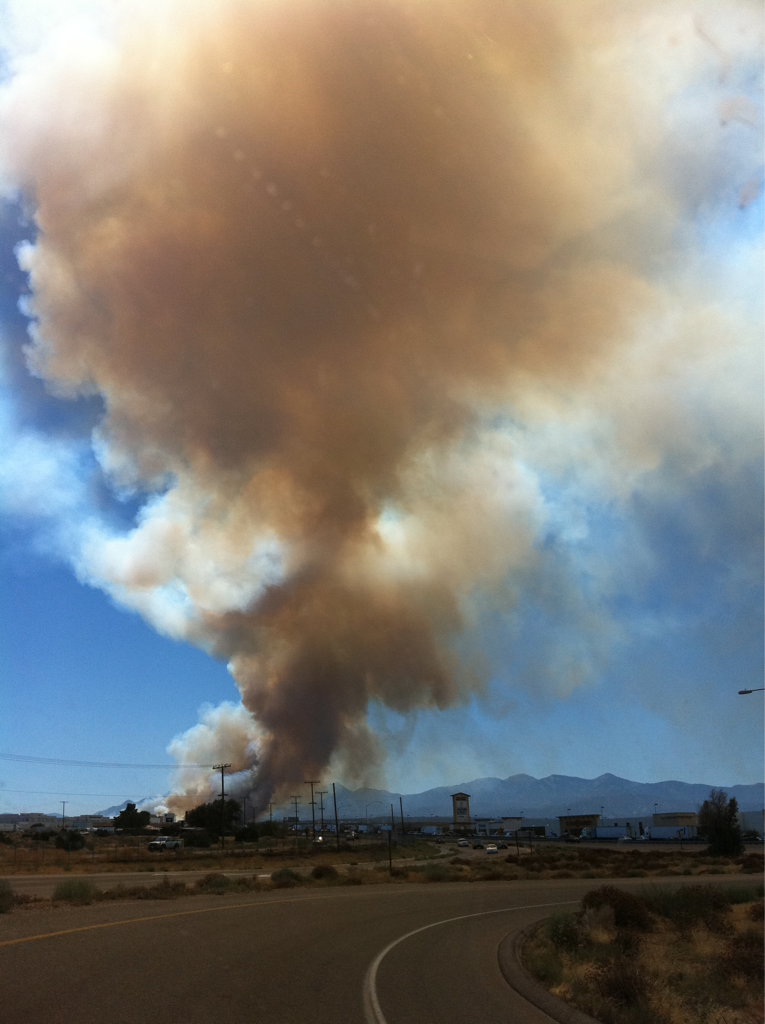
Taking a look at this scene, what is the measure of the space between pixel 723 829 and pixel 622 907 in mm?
60973

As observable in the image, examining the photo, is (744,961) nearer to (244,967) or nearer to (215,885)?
(244,967)

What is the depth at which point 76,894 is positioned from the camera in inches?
1111

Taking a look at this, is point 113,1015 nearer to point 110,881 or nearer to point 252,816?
point 110,881

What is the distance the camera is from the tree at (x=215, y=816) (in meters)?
149

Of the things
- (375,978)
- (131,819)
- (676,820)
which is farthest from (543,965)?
(131,819)

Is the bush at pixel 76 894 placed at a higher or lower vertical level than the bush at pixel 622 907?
higher

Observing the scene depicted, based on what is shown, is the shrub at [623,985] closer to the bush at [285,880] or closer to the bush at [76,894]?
the bush at [76,894]

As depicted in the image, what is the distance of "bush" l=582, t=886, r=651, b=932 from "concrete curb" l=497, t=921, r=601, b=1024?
4.48m

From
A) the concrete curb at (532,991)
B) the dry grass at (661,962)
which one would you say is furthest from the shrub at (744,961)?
the concrete curb at (532,991)

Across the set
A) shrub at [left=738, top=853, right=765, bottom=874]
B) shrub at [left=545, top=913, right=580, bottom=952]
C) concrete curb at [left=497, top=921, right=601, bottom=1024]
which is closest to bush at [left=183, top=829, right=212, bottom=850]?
shrub at [left=738, top=853, right=765, bottom=874]

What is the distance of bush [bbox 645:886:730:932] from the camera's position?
2438 centimetres

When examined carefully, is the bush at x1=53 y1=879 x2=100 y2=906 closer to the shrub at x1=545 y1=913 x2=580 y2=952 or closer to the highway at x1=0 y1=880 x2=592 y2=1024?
the highway at x1=0 y1=880 x2=592 y2=1024

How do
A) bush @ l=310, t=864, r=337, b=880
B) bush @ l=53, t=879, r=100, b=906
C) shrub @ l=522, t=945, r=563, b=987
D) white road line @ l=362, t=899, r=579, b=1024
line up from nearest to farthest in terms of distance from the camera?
white road line @ l=362, t=899, r=579, b=1024, shrub @ l=522, t=945, r=563, b=987, bush @ l=53, t=879, r=100, b=906, bush @ l=310, t=864, r=337, b=880

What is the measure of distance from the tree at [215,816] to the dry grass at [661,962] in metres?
134
